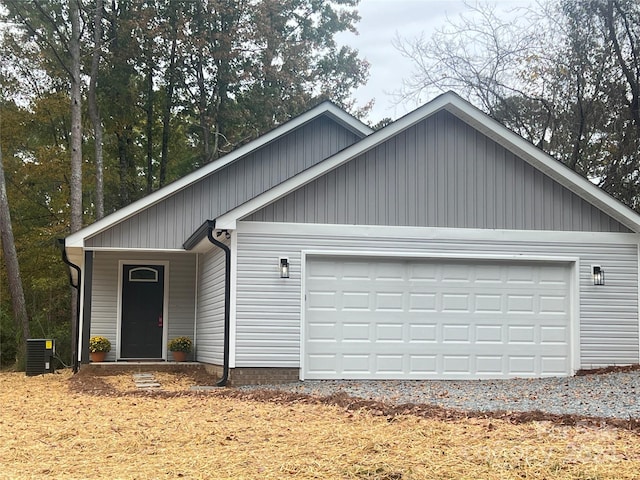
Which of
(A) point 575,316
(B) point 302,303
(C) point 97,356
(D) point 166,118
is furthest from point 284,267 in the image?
(D) point 166,118

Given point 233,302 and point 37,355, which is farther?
point 37,355

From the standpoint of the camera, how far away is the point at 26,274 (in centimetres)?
2759

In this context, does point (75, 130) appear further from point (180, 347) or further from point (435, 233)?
point (435, 233)

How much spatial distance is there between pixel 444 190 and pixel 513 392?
368cm

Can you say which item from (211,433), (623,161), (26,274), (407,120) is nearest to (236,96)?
(26,274)

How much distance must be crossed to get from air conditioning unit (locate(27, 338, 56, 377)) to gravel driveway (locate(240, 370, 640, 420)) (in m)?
6.98

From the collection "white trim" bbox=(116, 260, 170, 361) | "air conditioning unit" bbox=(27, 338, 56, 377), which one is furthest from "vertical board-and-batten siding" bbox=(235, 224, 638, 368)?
"air conditioning unit" bbox=(27, 338, 56, 377)

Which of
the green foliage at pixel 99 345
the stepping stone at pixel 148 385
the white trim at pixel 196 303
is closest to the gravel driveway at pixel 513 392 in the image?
the stepping stone at pixel 148 385

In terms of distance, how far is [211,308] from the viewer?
14555mm

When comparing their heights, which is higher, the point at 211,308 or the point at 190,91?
the point at 190,91

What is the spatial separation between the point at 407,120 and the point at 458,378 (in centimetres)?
422

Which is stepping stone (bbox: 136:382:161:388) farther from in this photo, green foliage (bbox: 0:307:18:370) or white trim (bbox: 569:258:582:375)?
green foliage (bbox: 0:307:18:370)

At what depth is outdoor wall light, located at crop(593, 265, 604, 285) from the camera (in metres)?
13.0

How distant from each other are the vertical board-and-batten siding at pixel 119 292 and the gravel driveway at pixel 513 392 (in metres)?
5.63
